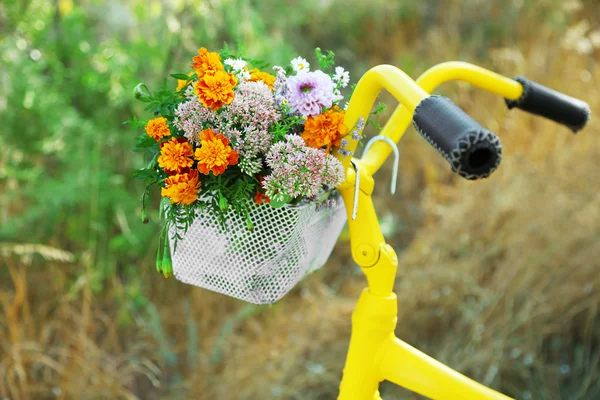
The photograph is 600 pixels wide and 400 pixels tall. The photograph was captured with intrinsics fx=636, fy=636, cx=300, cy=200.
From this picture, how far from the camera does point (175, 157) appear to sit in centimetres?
102

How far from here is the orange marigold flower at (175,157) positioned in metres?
1.02

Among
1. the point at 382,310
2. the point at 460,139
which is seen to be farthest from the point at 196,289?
the point at 460,139

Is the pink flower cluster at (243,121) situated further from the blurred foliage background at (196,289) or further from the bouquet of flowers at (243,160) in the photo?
the blurred foliage background at (196,289)

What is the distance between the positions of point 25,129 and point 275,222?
238 cm

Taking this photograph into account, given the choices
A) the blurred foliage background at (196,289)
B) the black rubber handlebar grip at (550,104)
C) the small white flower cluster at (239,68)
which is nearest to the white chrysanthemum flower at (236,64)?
the small white flower cluster at (239,68)

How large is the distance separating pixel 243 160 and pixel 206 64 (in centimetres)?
17

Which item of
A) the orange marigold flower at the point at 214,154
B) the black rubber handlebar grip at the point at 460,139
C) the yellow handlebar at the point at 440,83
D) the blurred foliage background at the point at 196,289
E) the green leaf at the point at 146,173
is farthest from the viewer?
the blurred foliage background at the point at 196,289

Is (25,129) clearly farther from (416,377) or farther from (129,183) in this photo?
(416,377)

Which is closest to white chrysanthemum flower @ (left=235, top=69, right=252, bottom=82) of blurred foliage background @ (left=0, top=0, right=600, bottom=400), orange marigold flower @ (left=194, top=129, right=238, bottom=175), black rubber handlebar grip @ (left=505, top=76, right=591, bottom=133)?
orange marigold flower @ (left=194, top=129, right=238, bottom=175)

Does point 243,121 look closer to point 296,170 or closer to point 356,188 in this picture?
point 296,170

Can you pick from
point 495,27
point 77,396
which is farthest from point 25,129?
point 495,27

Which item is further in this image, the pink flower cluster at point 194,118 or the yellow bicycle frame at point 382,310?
the yellow bicycle frame at point 382,310

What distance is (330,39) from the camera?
5395 millimetres

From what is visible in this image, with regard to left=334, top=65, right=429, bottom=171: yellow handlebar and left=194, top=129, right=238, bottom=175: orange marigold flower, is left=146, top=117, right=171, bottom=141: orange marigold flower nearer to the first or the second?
left=194, top=129, right=238, bottom=175: orange marigold flower
